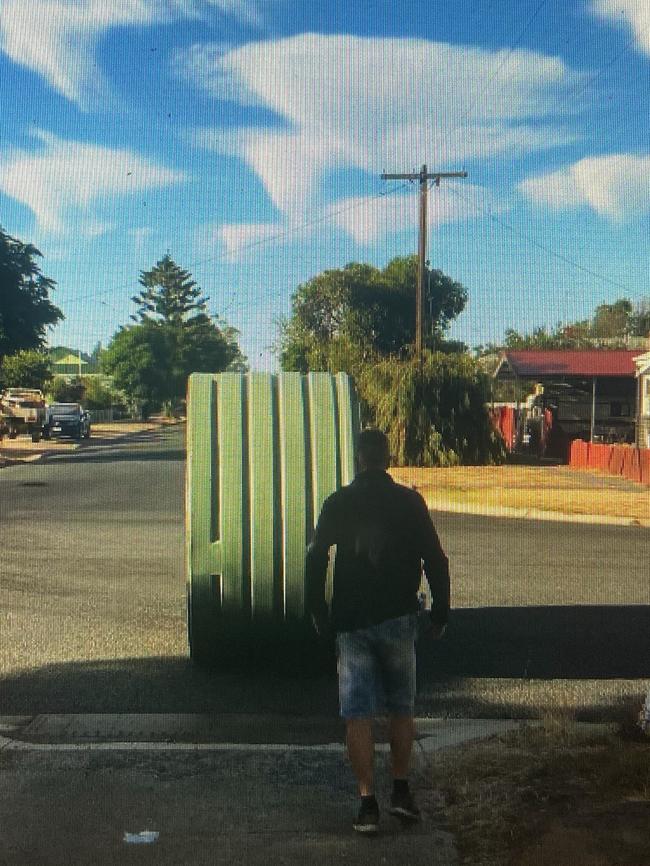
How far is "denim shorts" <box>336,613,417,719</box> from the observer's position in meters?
4.53

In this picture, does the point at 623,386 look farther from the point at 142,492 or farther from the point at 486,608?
the point at 486,608

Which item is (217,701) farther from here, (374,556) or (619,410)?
(619,410)

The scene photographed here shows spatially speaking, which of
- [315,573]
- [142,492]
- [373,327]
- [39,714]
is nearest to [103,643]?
[39,714]

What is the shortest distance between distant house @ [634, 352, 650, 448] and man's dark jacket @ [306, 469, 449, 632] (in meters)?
31.9

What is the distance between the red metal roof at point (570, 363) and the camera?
1508 inches

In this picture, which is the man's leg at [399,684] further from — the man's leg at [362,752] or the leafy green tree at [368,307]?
the leafy green tree at [368,307]

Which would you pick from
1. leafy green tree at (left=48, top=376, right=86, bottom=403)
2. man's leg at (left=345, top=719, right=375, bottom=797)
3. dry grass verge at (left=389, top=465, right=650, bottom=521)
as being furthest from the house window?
leafy green tree at (left=48, top=376, right=86, bottom=403)

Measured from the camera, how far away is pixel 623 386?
133 feet

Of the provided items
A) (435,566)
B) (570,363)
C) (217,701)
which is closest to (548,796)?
(435,566)

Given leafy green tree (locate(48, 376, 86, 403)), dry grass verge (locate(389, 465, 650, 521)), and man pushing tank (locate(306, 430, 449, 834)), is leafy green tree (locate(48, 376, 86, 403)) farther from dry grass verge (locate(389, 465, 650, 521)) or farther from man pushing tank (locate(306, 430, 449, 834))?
man pushing tank (locate(306, 430, 449, 834))

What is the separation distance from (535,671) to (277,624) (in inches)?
75.2

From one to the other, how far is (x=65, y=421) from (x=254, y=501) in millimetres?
45629

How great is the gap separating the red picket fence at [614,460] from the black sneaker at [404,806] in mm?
21896

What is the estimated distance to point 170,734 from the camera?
Answer: 19.6ft
